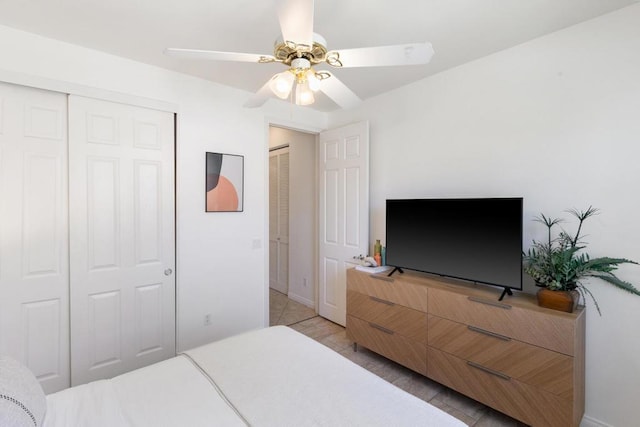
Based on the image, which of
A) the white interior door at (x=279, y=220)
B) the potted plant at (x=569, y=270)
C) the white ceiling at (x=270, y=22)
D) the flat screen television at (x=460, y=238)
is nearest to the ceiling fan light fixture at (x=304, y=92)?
the white ceiling at (x=270, y=22)

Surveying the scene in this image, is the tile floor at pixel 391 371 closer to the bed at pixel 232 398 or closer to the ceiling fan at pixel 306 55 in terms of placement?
the bed at pixel 232 398

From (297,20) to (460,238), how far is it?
1841 millimetres

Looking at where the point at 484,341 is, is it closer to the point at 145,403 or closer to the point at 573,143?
the point at 573,143

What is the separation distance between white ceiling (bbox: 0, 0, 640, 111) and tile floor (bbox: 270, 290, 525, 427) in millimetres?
2588

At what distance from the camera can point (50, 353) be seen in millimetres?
2066

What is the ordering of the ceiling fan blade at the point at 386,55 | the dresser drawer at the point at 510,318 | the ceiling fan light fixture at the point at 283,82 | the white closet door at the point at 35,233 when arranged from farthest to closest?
the white closet door at the point at 35,233
the dresser drawer at the point at 510,318
the ceiling fan light fixture at the point at 283,82
the ceiling fan blade at the point at 386,55

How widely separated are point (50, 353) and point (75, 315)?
0.28m

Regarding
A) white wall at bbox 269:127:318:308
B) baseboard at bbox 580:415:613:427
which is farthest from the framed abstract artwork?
baseboard at bbox 580:415:613:427

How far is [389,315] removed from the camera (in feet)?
8.20

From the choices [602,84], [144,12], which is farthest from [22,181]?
[602,84]

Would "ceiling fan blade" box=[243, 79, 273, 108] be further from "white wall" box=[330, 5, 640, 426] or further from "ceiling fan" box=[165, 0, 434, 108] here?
"white wall" box=[330, 5, 640, 426]

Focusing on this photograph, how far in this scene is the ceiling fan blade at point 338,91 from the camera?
5.18 feet

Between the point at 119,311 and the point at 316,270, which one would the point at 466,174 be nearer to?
the point at 316,270

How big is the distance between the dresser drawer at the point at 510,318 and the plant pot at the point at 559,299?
5 centimetres
